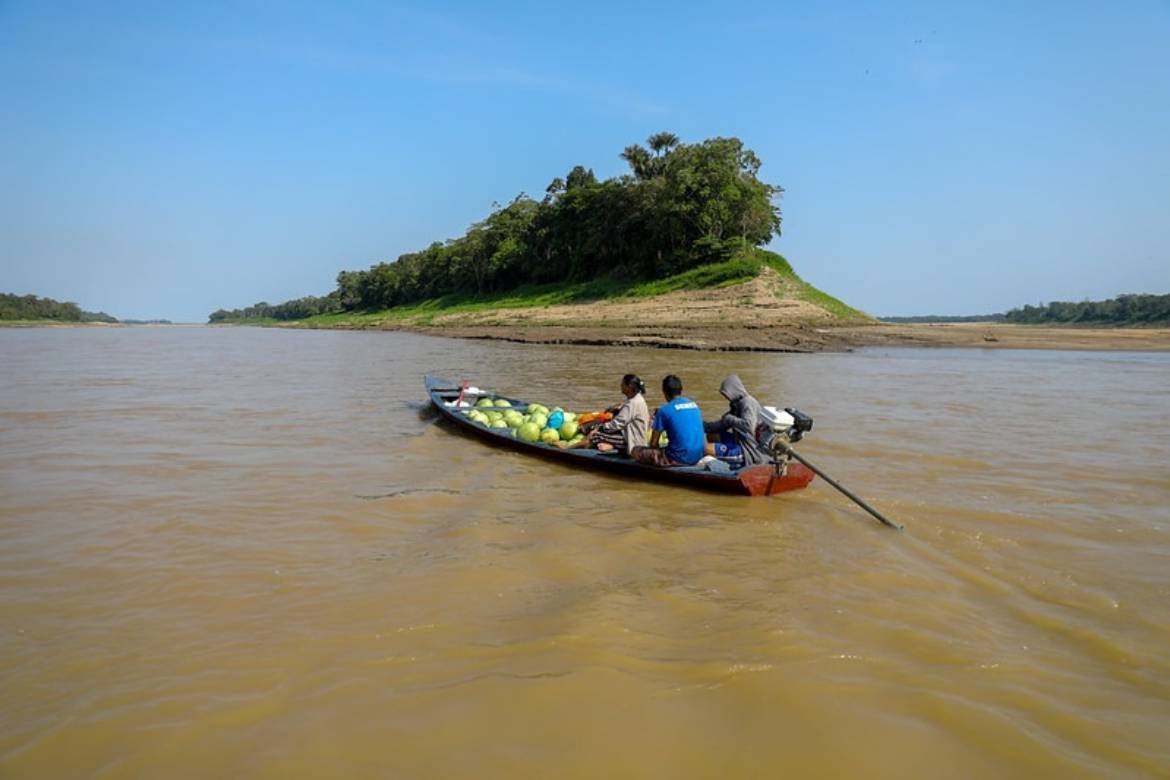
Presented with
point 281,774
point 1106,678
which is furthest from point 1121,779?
point 281,774

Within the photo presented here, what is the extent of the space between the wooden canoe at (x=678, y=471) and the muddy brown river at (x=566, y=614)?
0.18m

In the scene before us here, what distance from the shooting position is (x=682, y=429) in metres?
7.38

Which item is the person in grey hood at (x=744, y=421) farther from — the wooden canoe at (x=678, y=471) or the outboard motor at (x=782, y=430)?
the wooden canoe at (x=678, y=471)

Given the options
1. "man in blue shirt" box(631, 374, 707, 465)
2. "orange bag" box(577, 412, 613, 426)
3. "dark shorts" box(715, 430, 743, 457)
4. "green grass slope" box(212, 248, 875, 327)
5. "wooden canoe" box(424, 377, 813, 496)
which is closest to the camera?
"wooden canoe" box(424, 377, 813, 496)

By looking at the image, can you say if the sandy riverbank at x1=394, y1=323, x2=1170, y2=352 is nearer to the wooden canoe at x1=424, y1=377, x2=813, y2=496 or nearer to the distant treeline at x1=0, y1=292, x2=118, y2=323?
the wooden canoe at x1=424, y1=377, x2=813, y2=496

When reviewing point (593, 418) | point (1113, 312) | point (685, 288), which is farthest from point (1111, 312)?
point (593, 418)

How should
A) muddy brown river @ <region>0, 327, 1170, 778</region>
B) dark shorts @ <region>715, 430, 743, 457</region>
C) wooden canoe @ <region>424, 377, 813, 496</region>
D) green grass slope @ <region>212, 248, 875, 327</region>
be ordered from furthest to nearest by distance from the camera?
green grass slope @ <region>212, 248, 875, 327</region> → dark shorts @ <region>715, 430, 743, 457</region> → wooden canoe @ <region>424, 377, 813, 496</region> → muddy brown river @ <region>0, 327, 1170, 778</region>

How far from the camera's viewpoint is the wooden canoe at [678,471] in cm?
695

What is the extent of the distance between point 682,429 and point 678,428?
0.05m

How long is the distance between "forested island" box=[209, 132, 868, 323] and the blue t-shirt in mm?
25865

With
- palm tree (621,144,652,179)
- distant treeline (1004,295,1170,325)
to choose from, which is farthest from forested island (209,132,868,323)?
distant treeline (1004,295,1170,325)

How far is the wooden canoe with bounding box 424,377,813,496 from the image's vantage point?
695 centimetres

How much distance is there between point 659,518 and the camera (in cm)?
642

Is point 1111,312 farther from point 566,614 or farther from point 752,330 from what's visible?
point 566,614
